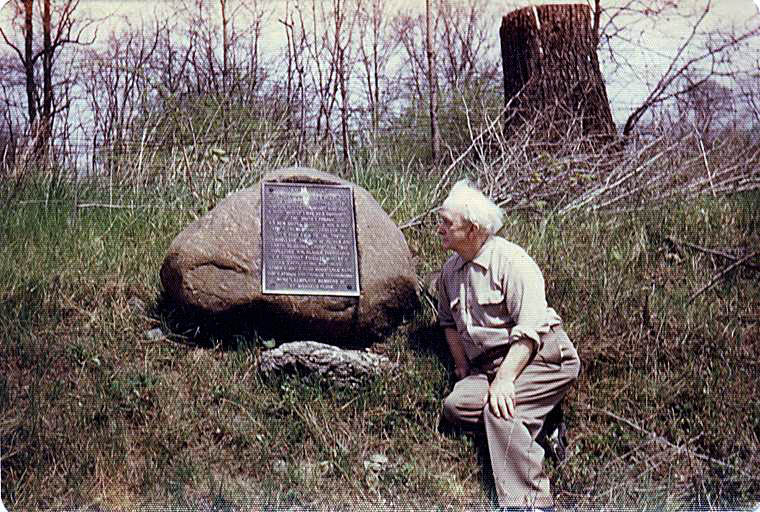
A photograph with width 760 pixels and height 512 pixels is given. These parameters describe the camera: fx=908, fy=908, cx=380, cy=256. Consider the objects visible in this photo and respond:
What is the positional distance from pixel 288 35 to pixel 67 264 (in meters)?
2.49

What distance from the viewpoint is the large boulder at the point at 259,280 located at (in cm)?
492

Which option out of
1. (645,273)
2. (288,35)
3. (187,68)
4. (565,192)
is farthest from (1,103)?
(645,273)

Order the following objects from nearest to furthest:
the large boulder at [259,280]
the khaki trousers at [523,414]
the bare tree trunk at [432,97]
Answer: the khaki trousers at [523,414] < the large boulder at [259,280] < the bare tree trunk at [432,97]

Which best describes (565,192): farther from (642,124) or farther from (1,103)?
(1,103)

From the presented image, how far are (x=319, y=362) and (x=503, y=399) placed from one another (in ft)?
3.34

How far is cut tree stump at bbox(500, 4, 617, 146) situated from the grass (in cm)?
157

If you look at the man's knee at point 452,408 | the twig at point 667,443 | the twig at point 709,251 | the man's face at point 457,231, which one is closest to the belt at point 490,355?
the man's knee at point 452,408

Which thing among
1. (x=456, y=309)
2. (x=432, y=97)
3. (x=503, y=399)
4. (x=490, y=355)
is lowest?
(x=503, y=399)

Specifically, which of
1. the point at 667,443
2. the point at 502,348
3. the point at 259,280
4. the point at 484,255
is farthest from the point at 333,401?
the point at 667,443

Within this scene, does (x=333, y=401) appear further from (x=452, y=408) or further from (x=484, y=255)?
(x=484, y=255)

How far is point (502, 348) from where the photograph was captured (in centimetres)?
444

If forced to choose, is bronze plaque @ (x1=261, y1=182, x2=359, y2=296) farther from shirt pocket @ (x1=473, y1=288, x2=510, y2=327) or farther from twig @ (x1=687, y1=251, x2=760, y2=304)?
twig @ (x1=687, y1=251, x2=760, y2=304)

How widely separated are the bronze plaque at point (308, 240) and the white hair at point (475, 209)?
82 centimetres

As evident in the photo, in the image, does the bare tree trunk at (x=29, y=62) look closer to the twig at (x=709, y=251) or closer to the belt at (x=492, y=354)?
the belt at (x=492, y=354)
